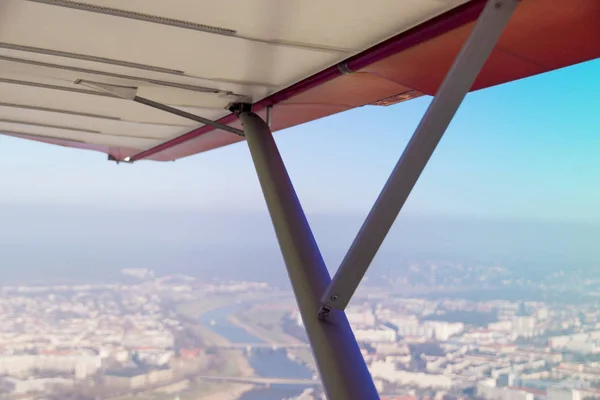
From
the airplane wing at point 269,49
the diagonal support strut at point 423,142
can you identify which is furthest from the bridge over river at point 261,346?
the diagonal support strut at point 423,142

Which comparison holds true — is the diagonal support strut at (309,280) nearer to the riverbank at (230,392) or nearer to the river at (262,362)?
the river at (262,362)

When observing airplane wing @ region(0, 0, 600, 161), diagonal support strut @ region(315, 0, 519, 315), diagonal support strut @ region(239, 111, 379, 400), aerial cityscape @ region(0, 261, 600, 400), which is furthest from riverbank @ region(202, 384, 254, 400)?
diagonal support strut @ region(315, 0, 519, 315)

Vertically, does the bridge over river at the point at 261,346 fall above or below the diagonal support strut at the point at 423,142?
above

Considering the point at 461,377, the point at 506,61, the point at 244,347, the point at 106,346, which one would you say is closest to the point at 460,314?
the point at 461,377

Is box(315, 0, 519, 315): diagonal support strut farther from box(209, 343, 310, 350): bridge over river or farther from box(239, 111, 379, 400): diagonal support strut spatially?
box(209, 343, 310, 350): bridge over river

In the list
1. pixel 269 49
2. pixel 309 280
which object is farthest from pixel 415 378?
pixel 269 49

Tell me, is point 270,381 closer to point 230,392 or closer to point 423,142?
point 230,392
